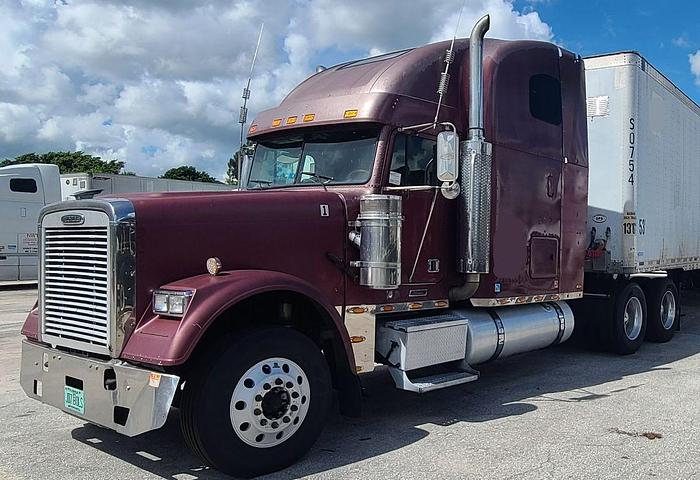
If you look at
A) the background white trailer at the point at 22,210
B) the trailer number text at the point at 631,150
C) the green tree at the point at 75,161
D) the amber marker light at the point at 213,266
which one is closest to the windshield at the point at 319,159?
the amber marker light at the point at 213,266

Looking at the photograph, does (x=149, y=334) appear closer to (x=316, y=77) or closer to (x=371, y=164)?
(x=371, y=164)

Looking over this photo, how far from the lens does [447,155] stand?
18.9 ft

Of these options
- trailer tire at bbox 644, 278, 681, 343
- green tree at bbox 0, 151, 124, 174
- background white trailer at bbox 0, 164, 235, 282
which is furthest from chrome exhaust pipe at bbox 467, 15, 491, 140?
green tree at bbox 0, 151, 124, 174

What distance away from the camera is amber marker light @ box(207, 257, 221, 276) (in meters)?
4.78

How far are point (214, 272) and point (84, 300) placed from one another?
950mm

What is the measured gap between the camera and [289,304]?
5.34 m

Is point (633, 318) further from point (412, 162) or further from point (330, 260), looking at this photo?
point (330, 260)

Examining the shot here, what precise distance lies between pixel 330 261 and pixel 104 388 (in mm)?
1982

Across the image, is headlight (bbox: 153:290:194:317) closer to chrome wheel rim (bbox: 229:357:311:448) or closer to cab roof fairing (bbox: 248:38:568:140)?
chrome wheel rim (bbox: 229:357:311:448)

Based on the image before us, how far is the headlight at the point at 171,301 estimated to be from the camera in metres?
4.51

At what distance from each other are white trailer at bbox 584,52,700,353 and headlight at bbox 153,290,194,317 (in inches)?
255

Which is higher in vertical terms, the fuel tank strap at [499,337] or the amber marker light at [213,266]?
the amber marker light at [213,266]

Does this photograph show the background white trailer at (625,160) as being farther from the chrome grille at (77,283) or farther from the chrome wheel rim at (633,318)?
the chrome grille at (77,283)

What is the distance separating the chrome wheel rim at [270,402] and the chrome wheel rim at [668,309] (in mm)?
7733
